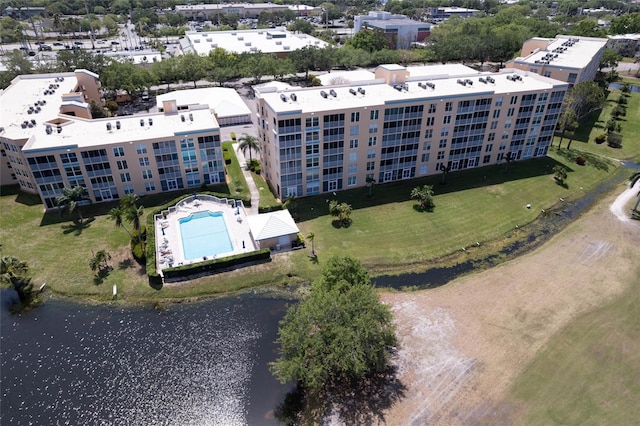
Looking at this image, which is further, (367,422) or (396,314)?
(396,314)

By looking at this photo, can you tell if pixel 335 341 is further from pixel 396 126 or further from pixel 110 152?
pixel 110 152

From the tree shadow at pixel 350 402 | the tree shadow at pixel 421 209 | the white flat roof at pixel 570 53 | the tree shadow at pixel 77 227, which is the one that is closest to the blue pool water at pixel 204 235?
the tree shadow at pixel 77 227

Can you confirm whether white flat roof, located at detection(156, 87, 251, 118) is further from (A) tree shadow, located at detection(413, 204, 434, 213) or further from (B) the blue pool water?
(A) tree shadow, located at detection(413, 204, 434, 213)

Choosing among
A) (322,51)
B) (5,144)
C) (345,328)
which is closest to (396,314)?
(345,328)

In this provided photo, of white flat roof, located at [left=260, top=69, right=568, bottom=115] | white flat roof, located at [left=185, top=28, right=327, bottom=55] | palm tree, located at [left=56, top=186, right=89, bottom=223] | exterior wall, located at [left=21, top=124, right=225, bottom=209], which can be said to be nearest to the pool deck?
exterior wall, located at [left=21, top=124, right=225, bottom=209]

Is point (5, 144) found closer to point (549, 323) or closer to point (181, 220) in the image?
point (181, 220)

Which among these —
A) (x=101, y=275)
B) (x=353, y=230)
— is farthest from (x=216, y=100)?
(x=101, y=275)
